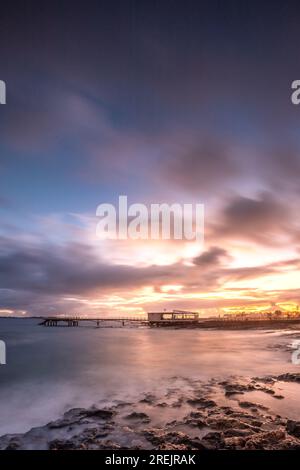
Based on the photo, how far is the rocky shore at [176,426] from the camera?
9117 mm

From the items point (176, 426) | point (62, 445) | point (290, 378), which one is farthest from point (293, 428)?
point (290, 378)

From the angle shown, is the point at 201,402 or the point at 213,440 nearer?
the point at 213,440

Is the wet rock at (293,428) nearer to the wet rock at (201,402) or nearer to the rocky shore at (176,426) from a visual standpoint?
the rocky shore at (176,426)

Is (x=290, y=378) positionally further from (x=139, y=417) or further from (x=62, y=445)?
(x=62, y=445)

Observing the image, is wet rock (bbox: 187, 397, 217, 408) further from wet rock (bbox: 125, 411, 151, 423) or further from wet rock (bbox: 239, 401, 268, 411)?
wet rock (bbox: 125, 411, 151, 423)

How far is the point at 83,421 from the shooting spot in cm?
1131

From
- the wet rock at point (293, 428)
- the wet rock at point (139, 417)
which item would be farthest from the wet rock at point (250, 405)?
the wet rock at point (139, 417)

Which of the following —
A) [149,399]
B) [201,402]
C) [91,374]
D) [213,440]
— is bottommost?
[91,374]

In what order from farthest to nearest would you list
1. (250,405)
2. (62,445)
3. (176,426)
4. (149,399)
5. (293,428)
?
(149,399) < (250,405) < (176,426) < (293,428) < (62,445)

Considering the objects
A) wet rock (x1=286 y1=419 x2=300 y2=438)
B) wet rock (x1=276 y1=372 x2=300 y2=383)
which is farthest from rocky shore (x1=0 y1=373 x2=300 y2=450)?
wet rock (x1=276 y1=372 x2=300 y2=383)

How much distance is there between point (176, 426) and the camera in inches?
423
